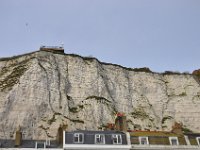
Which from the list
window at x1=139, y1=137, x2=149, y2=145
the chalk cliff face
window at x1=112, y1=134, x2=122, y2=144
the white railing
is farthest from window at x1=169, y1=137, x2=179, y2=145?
the chalk cliff face

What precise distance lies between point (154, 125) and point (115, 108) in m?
6.25

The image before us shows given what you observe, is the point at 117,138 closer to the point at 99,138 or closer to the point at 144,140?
the point at 99,138

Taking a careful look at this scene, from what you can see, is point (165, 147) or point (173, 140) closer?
point (165, 147)

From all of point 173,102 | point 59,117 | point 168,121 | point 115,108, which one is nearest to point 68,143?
point 59,117

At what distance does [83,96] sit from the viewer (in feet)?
175

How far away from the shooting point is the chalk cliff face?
46.7m

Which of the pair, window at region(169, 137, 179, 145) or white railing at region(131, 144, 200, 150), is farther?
window at region(169, 137, 179, 145)

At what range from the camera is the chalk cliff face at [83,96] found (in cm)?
4666

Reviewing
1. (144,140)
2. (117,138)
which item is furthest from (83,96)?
(117,138)

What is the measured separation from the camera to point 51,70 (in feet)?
178

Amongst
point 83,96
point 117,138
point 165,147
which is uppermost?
point 83,96

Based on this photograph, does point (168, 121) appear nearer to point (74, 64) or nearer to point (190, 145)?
point (74, 64)

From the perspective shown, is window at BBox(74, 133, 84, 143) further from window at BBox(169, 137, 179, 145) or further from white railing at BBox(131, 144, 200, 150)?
window at BBox(169, 137, 179, 145)

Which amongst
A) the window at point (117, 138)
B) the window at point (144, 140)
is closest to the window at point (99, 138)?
the window at point (117, 138)
